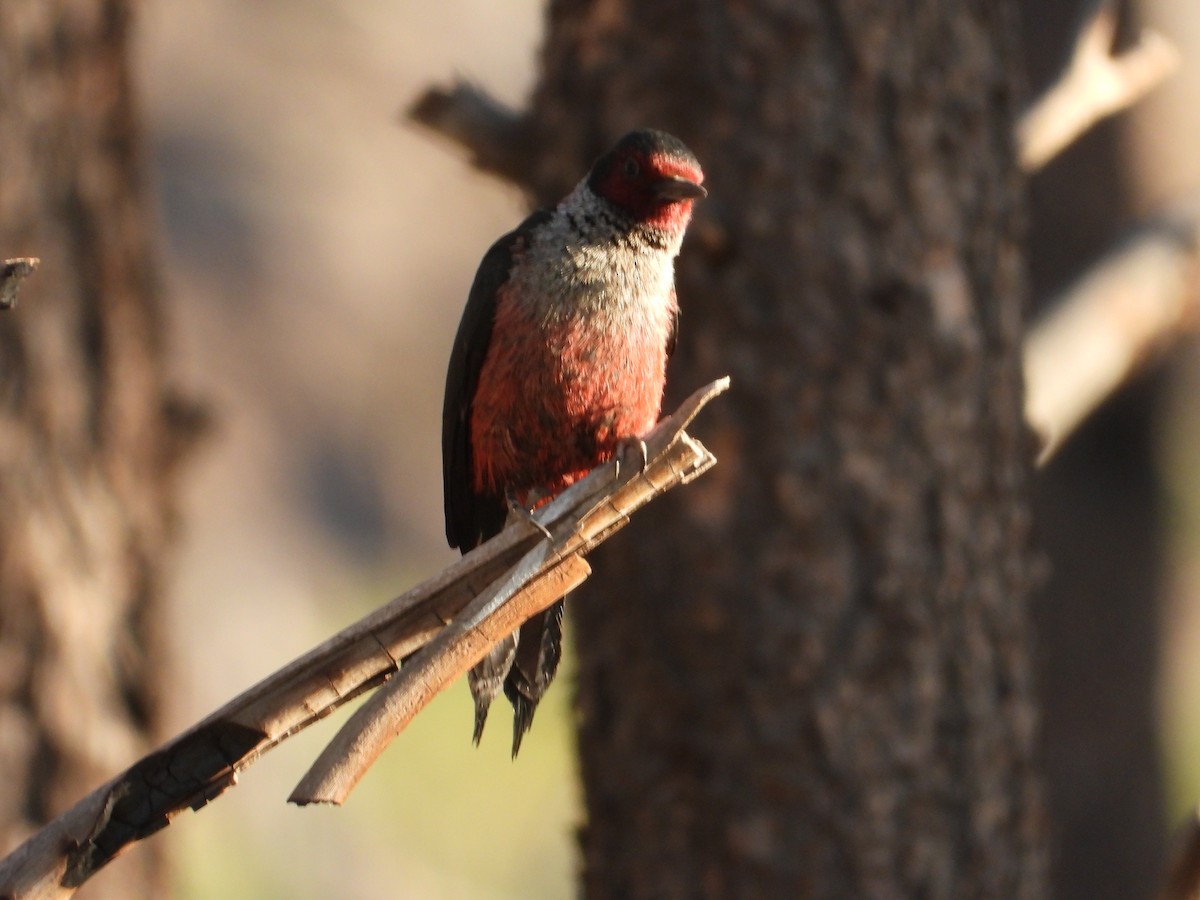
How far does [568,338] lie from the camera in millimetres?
3533

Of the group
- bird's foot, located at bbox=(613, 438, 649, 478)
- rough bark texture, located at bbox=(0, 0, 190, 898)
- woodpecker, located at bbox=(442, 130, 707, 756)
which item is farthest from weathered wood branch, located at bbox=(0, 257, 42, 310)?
rough bark texture, located at bbox=(0, 0, 190, 898)

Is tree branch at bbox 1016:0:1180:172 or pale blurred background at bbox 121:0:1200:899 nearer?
tree branch at bbox 1016:0:1180:172

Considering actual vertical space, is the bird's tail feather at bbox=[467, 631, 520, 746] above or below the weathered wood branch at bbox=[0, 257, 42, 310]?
below

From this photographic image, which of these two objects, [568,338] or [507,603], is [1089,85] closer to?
[568,338]

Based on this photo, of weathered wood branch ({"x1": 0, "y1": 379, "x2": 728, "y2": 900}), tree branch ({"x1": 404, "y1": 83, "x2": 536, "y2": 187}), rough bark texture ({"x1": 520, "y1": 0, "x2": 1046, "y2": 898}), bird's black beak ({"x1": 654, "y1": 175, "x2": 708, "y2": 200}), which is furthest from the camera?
tree branch ({"x1": 404, "y1": 83, "x2": 536, "y2": 187})

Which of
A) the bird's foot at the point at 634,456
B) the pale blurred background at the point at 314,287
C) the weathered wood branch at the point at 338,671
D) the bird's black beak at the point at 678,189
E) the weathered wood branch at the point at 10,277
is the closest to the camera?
the weathered wood branch at the point at 10,277

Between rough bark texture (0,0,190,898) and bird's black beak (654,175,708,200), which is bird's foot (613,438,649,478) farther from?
rough bark texture (0,0,190,898)

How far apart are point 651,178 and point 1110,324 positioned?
2563mm

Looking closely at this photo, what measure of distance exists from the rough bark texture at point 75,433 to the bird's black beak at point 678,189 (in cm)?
304

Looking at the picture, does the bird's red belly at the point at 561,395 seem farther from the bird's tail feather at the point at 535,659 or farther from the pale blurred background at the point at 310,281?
the pale blurred background at the point at 310,281

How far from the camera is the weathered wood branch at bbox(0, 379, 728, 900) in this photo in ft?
7.55

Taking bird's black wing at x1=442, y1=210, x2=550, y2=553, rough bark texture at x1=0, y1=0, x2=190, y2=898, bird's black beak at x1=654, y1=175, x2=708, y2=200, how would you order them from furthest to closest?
1. rough bark texture at x1=0, y1=0, x2=190, y2=898
2. bird's black wing at x1=442, y1=210, x2=550, y2=553
3. bird's black beak at x1=654, y1=175, x2=708, y2=200

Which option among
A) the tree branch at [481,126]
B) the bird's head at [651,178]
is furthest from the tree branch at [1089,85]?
the bird's head at [651,178]

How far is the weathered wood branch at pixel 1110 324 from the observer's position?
524cm
